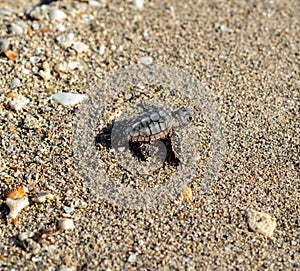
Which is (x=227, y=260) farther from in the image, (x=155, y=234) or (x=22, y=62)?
(x=22, y=62)

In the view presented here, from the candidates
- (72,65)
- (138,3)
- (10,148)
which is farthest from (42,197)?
(138,3)

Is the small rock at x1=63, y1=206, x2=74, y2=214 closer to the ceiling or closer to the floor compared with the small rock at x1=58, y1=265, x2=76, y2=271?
closer to the ceiling

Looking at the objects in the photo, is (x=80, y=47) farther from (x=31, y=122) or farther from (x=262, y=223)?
(x=262, y=223)

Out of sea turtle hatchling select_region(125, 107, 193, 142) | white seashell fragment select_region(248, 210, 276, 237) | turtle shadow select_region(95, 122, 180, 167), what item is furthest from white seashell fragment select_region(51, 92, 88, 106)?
white seashell fragment select_region(248, 210, 276, 237)

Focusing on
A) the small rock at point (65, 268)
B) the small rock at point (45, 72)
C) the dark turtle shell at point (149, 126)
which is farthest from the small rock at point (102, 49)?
the small rock at point (65, 268)

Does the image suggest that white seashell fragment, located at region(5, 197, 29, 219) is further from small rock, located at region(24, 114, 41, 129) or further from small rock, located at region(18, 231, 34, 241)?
small rock, located at region(24, 114, 41, 129)

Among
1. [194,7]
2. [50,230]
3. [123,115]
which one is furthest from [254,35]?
[50,230]

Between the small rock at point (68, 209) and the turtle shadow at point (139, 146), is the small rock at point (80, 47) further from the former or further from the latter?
the small rock at point (68, 209)
